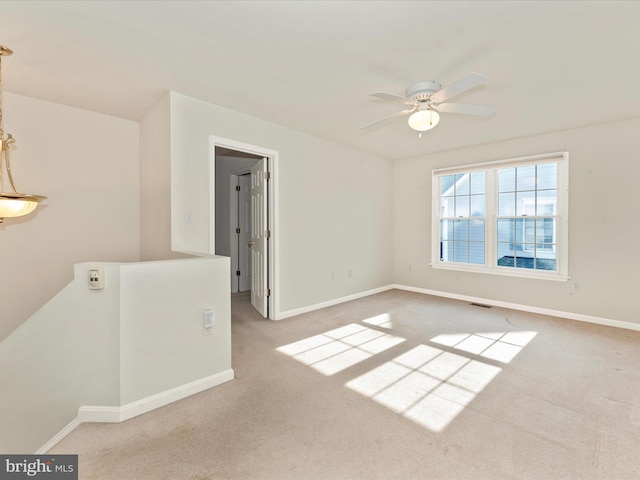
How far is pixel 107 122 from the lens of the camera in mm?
3584

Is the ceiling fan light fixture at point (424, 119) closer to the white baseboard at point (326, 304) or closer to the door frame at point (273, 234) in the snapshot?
the door frame at point (273, 234)

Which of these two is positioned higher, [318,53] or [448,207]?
[318,53]

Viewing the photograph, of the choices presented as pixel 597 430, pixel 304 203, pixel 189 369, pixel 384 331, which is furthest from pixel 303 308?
pixel 597 430

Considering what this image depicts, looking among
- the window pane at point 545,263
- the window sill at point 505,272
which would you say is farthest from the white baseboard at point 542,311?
the window pane at point 545,263

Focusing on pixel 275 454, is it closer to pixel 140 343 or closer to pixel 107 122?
pixel 140 343

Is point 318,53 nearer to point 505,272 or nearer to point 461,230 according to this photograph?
point 461,230

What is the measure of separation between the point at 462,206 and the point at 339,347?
3539 mm

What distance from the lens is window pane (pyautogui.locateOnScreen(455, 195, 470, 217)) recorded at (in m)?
5.19

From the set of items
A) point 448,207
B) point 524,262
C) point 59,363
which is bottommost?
point 59,363

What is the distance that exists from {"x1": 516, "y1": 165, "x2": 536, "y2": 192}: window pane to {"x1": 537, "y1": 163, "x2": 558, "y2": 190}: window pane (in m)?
0.07

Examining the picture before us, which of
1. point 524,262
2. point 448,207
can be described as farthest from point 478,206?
point 524,262

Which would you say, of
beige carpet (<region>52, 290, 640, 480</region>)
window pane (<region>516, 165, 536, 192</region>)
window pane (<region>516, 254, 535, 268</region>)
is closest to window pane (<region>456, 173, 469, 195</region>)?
window pane (<region>516, 165, 536, 192</region>)

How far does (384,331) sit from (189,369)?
2.21 m

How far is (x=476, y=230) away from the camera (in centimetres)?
507
